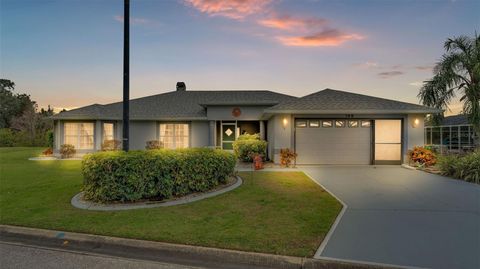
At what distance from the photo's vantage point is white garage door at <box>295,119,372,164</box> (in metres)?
14.3

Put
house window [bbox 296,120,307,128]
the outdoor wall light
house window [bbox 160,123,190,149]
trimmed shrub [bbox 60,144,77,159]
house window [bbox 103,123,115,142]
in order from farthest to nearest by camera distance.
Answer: house window [bbox 160,123,190,149] → house window [bbox 103,123,115,142] → trimmed shrub [bbox 60,144,77,159] → house window [bbox 296,120,307,128] → the outdoor wall light

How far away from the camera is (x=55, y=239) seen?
187 inches

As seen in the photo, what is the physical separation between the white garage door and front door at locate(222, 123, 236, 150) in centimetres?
584

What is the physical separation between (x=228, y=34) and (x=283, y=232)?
36.2 ft

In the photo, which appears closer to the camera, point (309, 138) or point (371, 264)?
point (371, 264)

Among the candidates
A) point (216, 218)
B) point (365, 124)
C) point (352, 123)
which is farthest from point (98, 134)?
point (365, 124)

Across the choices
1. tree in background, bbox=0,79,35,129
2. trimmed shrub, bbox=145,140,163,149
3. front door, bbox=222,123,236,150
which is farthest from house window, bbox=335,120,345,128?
tree in background, bbox=0,79,35,129

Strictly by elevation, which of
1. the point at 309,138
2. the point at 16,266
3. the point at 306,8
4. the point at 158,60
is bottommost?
the point at 16,266

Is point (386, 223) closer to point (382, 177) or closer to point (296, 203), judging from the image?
point (296, 203)

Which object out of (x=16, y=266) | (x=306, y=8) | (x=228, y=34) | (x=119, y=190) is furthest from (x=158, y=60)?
(x=16, y=266)

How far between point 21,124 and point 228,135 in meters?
31.1

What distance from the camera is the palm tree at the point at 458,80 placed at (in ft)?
46.4

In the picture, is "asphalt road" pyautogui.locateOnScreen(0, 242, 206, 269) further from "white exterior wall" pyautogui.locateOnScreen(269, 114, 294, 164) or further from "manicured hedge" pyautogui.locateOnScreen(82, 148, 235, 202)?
"white exterior wall" pyautogui.locateOnScreen(269, 114, 294, 164)

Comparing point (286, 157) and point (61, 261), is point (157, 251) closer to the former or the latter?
point (61, 261)
